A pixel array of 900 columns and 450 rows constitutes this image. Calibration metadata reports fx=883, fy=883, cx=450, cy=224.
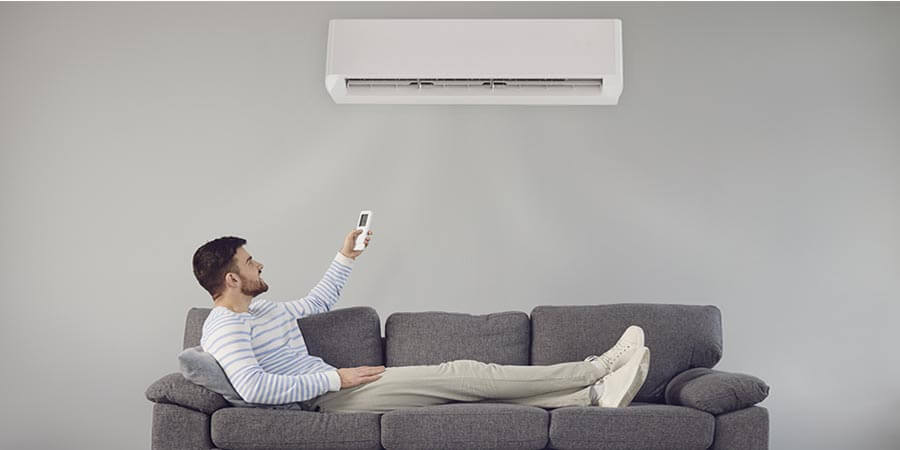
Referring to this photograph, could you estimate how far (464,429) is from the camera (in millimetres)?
2688

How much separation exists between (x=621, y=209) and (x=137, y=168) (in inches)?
87.3

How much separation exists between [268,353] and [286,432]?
0.38m

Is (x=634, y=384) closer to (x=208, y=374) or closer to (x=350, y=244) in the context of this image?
(x=350, y=244)

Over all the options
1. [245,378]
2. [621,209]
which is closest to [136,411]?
[245,378]

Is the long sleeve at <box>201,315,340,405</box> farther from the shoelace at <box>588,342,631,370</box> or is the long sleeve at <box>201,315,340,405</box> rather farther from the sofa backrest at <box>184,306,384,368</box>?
the shoelace at <box>588,342,631,370</box>

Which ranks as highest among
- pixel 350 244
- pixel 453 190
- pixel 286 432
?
pixel 453 190

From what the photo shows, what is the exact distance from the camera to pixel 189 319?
3.27 meters

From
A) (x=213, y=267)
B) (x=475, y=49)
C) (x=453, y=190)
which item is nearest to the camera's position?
(x=213, y=267)

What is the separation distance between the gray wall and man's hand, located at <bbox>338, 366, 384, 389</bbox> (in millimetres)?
1008

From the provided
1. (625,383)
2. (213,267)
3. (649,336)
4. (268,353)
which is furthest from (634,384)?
(213,267)

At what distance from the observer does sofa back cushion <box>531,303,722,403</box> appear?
3236 millimetres

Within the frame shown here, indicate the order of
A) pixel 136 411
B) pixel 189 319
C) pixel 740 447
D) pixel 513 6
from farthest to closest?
pixel 513 6, pixel 136 411, pixel 189 319, pixel 740 447

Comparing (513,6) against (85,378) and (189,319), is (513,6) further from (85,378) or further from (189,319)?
(85,378)

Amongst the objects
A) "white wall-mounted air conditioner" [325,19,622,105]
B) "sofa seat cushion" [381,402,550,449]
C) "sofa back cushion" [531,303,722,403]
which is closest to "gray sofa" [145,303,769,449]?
"sofa seat cushion" [381,402,550,449]
